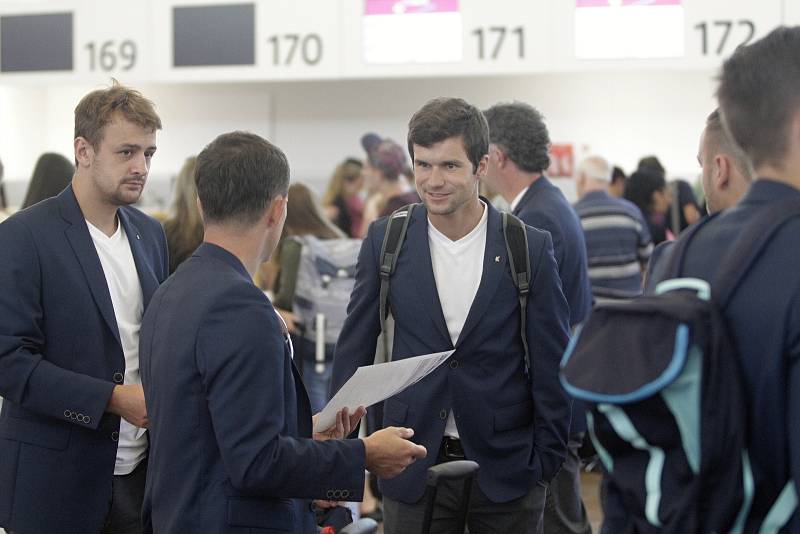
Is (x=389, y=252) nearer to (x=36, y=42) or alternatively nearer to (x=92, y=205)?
(x=92, y=205)

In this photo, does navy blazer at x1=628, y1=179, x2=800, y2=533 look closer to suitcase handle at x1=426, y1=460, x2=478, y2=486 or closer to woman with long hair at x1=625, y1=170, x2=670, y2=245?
suitcase handle at x1=426, y1=460, x2=478, y2=486

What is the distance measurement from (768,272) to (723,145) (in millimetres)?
585

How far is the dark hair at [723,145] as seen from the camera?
206cm

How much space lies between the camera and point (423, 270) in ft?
9.71

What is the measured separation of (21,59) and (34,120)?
4.79 ft

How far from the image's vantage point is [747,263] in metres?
1.64

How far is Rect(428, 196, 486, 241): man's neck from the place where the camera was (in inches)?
119

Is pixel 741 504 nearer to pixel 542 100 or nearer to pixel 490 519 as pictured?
pixel 490 519

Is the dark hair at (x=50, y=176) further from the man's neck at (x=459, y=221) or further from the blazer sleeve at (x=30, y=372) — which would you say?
the man's neck at (x=459, y=221)

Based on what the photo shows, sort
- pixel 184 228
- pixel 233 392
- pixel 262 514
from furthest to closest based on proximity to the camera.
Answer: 1. pixel 184 228
2. pixel 262 514
3. pixel 233 392

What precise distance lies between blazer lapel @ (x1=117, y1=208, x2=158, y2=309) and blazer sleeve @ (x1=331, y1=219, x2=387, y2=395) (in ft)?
1.70

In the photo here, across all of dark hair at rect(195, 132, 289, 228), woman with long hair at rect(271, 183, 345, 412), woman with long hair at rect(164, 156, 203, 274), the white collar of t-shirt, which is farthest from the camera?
woman with long hair at rect(271, 183, 345, 412)

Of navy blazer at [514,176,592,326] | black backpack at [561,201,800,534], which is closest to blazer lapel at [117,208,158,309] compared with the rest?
navy blazer at [514,176,592,326]

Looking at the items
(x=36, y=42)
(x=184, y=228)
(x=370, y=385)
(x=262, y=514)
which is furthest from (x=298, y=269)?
(x=36, y=42)
